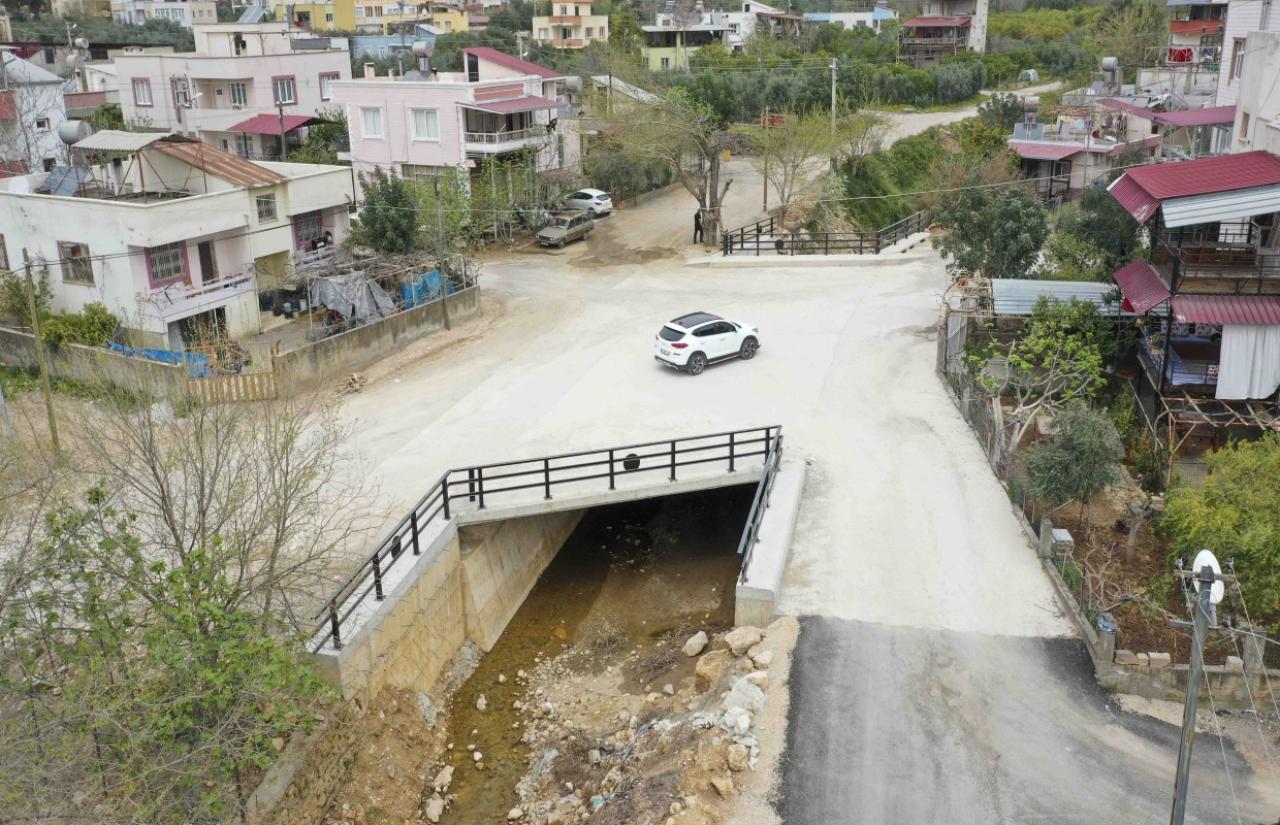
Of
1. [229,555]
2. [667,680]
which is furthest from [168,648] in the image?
[667,680]

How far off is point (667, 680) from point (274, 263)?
2526 centimetres

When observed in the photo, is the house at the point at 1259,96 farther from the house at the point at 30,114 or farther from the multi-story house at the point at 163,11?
the multi-story house at the point at 163,11

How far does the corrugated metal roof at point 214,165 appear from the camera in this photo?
36500mm

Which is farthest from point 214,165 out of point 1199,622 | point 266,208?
point 1199,622

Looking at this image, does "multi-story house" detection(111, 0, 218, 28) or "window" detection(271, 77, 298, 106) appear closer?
"window" detection(271, 77, 298, 106)

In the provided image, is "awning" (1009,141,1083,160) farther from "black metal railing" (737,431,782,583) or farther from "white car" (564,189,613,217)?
"black metal railing" (737,431,782,583)

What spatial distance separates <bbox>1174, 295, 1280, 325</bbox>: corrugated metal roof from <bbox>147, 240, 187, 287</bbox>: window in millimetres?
27952

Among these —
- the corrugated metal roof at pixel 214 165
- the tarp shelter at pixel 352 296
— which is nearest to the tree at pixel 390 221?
the tarp shelter at pixel 352 296

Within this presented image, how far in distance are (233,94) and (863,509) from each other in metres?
55.1

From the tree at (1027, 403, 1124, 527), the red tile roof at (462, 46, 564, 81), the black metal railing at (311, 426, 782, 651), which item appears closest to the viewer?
the black metal railing at (311, 426, 782, 651)

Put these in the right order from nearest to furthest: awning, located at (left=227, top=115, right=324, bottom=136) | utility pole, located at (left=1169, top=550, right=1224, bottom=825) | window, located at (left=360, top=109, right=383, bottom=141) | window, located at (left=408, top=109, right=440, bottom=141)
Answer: utility pole, located at (left=1169, top=550, right=1224, bottom=825) → window, located at (left=408, top=109, right=440, bottom=141) → window, located at (left=360, top=109, right=383, bottom=141) → awning, located at (left=227, top=115, right=324, bottom=136)

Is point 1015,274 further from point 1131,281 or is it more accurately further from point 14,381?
point 14,381

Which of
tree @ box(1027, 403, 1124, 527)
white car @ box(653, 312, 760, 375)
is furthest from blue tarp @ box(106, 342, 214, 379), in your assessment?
tree @ box(1027, 403, 1124, 527)

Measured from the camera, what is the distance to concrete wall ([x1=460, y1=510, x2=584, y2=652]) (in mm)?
21203
